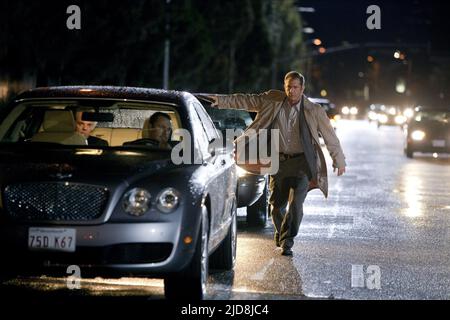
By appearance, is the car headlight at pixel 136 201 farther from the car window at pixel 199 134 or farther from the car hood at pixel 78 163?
the car window at pixel 199 134

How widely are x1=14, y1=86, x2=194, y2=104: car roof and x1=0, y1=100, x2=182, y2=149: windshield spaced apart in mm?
67

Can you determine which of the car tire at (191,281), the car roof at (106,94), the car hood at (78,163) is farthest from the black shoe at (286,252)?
the car tire at (191,281)

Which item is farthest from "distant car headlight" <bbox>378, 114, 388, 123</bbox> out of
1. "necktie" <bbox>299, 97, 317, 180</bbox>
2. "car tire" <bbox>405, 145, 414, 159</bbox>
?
"necktie" <bbox>299, 97, 317, 180</bbox>

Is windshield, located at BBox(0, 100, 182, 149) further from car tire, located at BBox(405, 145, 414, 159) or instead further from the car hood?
car tire, located at BBox(405, 145, 414, 159)

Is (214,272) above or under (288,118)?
under

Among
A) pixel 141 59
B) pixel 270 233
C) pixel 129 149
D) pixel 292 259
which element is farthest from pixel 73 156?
pixel 141 59

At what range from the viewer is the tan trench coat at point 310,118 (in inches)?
492

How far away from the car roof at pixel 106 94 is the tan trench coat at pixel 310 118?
2.25 meters

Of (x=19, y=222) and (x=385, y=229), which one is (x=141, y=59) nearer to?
(x=385, y=229)

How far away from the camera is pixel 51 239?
8.53 metres

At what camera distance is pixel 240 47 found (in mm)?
73875

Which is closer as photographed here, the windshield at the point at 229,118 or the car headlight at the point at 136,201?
the car headlight at the point at 136,201

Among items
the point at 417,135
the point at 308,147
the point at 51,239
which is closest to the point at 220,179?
the point at 51,239

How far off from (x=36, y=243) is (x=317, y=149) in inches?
186
